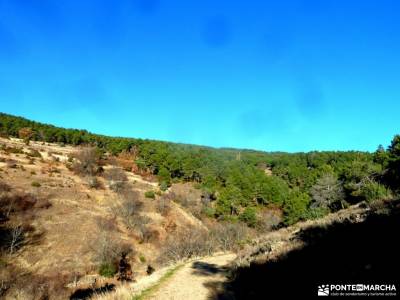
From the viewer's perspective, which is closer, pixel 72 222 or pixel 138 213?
pixel 72 222

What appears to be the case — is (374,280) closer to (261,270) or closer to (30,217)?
(261,270)

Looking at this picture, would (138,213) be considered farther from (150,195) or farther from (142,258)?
(142,258)

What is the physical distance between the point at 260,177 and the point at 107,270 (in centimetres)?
6120

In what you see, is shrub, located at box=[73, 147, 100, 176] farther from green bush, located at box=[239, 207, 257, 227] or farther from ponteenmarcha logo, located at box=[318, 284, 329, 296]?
ponteenmarcha logo, located at box=[318, 284, 329, 296]

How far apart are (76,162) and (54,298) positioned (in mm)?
48054

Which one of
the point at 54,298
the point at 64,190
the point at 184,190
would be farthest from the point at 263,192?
the point at 54,298

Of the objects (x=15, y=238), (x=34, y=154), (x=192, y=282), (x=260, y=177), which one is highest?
(x=34, y=154)

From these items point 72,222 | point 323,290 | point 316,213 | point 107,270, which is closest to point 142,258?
point 107,270

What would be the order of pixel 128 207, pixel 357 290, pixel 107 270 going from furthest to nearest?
1. pixel 128 207
2. pixel 107 270
3. pixel 357 290

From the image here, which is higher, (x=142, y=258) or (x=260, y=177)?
(x=260, y=177)

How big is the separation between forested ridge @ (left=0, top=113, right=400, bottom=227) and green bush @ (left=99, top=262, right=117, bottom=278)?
84.7 ft

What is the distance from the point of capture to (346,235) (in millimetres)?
11266

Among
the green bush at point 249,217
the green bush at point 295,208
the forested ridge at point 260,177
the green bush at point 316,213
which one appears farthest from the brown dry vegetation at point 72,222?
the green bush at point 295,208

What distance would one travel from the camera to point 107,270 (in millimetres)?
29984
